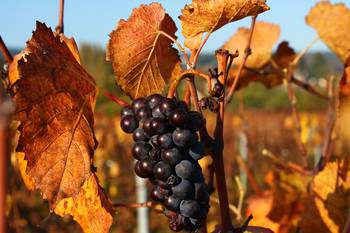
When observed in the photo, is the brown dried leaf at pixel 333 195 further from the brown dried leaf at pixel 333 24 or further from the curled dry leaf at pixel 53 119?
the curled dry leaf at pixel 53 119

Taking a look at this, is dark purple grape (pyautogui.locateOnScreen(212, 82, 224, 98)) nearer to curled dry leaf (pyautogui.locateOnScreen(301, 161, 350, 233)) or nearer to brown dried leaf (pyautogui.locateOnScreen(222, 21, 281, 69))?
curled dry leaf (pyautogui.locateOnScreen(301, 161, 350, 233))

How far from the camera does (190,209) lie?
0.68 meters

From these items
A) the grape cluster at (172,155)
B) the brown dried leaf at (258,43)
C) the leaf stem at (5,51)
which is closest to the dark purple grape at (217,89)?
the grape cluster at (172,155)

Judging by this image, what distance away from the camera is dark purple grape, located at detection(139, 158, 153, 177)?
682 millimetres

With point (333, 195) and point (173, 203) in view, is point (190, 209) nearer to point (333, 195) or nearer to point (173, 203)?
point (173, 203)

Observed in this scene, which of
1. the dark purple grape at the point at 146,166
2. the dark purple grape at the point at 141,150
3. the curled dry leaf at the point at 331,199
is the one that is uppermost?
the dark purple grape at the point at 141,150

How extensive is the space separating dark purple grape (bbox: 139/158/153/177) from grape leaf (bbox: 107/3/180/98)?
190 mm

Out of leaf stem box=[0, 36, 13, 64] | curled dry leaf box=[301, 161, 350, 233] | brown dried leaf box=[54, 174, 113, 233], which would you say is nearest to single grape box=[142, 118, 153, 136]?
brown dried leaf box=[54, 174, 113, 233]

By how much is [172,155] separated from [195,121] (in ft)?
0.16

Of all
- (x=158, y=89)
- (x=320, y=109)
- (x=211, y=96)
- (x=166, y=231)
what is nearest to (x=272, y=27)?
(x=158, y=89)

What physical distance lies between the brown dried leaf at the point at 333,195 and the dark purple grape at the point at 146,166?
53 cm

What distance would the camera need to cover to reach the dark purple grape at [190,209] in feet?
2.22

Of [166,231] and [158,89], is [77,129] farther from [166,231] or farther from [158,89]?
[166,231]

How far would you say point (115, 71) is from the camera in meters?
0.84
